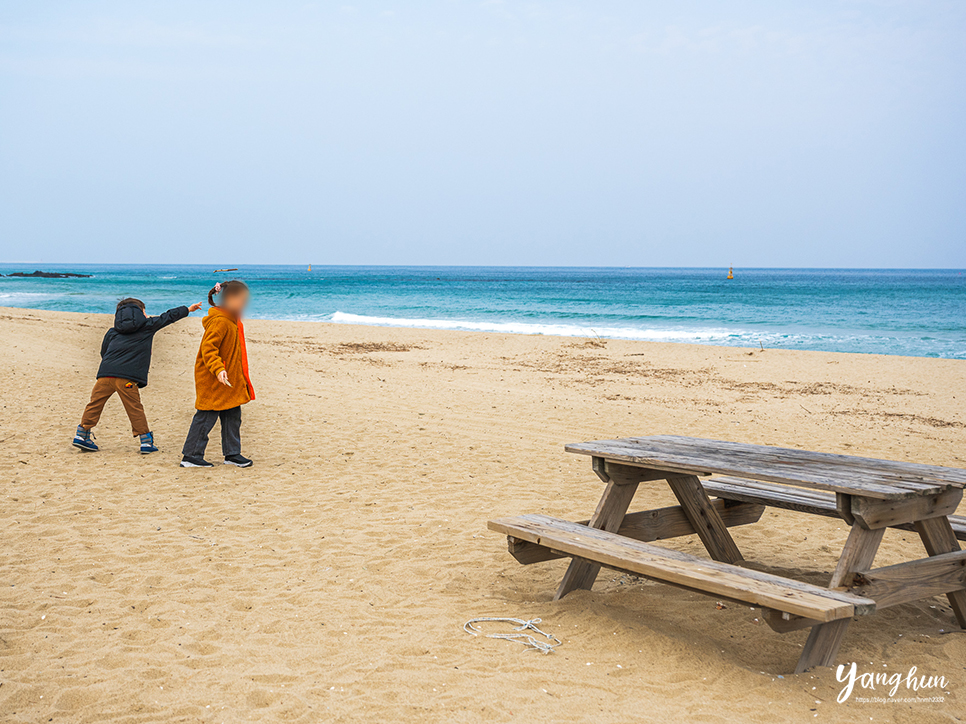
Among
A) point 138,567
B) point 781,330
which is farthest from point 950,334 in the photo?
point 138,567

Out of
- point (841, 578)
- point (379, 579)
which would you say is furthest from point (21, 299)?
point (841, 578)

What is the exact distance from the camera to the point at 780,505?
435 cm

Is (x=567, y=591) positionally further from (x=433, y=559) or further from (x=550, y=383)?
(x=550, y=383)

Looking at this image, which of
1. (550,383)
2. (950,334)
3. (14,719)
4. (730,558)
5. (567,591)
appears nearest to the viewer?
(14,719)

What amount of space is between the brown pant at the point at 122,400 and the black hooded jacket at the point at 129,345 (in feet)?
0.25

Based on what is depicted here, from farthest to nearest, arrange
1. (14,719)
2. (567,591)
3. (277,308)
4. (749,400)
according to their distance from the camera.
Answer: (277,308), (749,400), (567,591), (14,719)

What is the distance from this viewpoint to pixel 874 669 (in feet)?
11.1

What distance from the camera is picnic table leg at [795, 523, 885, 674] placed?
3283 millimetres

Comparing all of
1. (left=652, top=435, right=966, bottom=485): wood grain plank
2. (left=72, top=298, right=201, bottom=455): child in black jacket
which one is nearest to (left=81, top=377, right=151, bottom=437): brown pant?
(left=72, top=298, right=201, bottom=455): child in black jacket

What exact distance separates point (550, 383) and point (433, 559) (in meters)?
8.51

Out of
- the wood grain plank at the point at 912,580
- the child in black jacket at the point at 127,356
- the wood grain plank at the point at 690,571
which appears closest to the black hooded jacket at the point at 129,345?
the child in black jacket at the point at 127,356

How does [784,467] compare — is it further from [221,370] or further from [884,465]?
[221,370]

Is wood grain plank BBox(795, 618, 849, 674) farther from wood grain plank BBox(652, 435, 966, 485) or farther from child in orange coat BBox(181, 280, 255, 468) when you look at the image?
child in orange coat BBox(181, 280, 255, 468)

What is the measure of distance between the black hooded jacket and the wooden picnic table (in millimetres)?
4594
